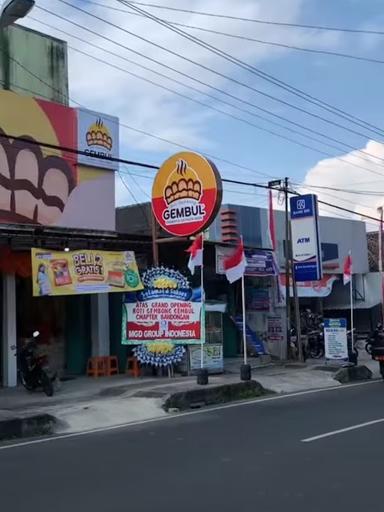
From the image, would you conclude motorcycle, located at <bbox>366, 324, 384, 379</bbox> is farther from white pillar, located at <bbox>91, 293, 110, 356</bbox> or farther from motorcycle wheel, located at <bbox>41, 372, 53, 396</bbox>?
motorcycle wheel, located at <bbox>41, 372, 53, 396</bbox>

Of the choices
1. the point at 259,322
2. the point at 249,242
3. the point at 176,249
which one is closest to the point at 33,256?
the point at 176,249

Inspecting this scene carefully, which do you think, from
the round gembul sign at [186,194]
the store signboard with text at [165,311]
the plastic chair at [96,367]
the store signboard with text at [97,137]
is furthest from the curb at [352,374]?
the store signboard with text at [97,137]

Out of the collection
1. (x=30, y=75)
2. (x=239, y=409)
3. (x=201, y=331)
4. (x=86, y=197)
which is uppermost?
(x=30, y=75)

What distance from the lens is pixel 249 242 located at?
28.0 metres

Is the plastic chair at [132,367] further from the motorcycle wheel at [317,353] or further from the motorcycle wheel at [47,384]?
the motorcycle wheel at [317,353]

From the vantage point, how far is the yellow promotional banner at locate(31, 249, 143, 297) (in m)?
16.2

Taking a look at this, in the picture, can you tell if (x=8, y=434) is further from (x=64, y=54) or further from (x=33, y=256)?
(x=64, y=54)

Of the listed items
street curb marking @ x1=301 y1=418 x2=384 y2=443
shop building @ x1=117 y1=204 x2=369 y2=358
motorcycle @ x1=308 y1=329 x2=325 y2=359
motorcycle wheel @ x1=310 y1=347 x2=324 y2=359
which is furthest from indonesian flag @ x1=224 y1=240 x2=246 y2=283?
motorcycle wheel @ x1=310 y1=347 x2=324 y2=359

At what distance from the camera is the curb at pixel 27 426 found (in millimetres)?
11133

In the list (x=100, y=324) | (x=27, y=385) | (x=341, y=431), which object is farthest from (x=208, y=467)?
(x=100, y=324)

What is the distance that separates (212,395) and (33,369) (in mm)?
4249

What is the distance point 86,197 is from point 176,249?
3.10 metres

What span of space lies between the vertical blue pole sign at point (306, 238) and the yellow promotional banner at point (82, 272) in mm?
7206

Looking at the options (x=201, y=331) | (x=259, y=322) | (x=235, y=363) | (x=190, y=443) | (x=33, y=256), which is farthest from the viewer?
(x=259, y=322)
